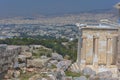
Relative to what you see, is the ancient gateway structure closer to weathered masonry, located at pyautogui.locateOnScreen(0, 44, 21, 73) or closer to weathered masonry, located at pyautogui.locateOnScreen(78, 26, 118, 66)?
weathered masonry, located at pyautogui.locateOnScreen(78, 26, 118, 66)

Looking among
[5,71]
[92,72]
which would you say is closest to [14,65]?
[5,71]

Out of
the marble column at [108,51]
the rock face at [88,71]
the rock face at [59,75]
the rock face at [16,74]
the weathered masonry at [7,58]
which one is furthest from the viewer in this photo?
the weathered masonry at [7,58]

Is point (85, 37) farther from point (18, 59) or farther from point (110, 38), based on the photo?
point (18, 59)

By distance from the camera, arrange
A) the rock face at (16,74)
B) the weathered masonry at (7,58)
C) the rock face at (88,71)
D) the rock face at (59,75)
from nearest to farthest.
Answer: the rock face at (59,75) < the rock face at (88,71) < the rock face at (16,74) < the weathered masonry at (7,58)

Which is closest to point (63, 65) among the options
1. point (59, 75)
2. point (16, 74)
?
point (16, 74)

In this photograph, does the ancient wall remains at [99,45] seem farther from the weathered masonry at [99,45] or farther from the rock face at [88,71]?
the rock face at [88,71]

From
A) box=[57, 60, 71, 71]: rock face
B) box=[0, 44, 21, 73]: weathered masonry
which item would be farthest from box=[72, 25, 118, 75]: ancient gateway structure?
box=[0, 44, 21, 73]: weathered masonry

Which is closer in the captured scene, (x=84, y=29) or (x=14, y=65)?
(x=84, y=29)

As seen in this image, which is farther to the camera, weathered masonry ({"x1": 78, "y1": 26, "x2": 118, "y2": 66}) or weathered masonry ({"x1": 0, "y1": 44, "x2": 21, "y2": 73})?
weathered masonry ({"x1": 0, "y1": 44, "x2": 21, "y2": 73})

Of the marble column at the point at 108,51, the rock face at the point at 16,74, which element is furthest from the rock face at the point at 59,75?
the rock face at the point at 16,74
